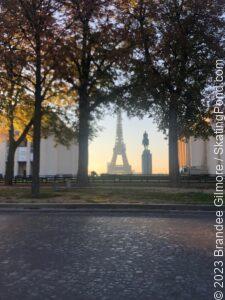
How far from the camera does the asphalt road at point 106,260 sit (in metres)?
4.96

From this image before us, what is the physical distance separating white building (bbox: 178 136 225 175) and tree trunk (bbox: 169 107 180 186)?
115 ft

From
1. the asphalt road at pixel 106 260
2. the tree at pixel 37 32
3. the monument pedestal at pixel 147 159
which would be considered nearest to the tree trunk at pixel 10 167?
the tree at pixel 37 32

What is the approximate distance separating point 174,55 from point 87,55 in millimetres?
5303

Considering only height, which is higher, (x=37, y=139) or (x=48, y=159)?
(x=48, y=159)

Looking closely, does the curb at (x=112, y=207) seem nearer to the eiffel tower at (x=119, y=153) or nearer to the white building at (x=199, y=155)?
the white building at (x=199, y=155)

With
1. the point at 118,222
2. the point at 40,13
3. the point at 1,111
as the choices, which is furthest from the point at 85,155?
the point at 118,222

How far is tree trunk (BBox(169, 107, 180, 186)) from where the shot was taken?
1031 inches

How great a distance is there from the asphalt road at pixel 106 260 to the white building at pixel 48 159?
63194 millimetres

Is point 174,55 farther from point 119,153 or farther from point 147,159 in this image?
point 119,153

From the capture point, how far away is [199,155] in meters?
74.2

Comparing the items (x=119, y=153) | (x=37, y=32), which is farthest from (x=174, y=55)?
(x=119, y=153)

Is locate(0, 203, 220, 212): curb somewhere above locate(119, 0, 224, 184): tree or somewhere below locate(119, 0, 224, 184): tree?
below

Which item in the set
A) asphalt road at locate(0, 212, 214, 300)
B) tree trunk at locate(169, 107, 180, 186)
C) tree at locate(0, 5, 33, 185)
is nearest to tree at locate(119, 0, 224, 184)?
tree trunk at locate(169, 107, 180, 186)

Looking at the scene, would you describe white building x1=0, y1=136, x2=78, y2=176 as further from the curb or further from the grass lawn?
the curb
